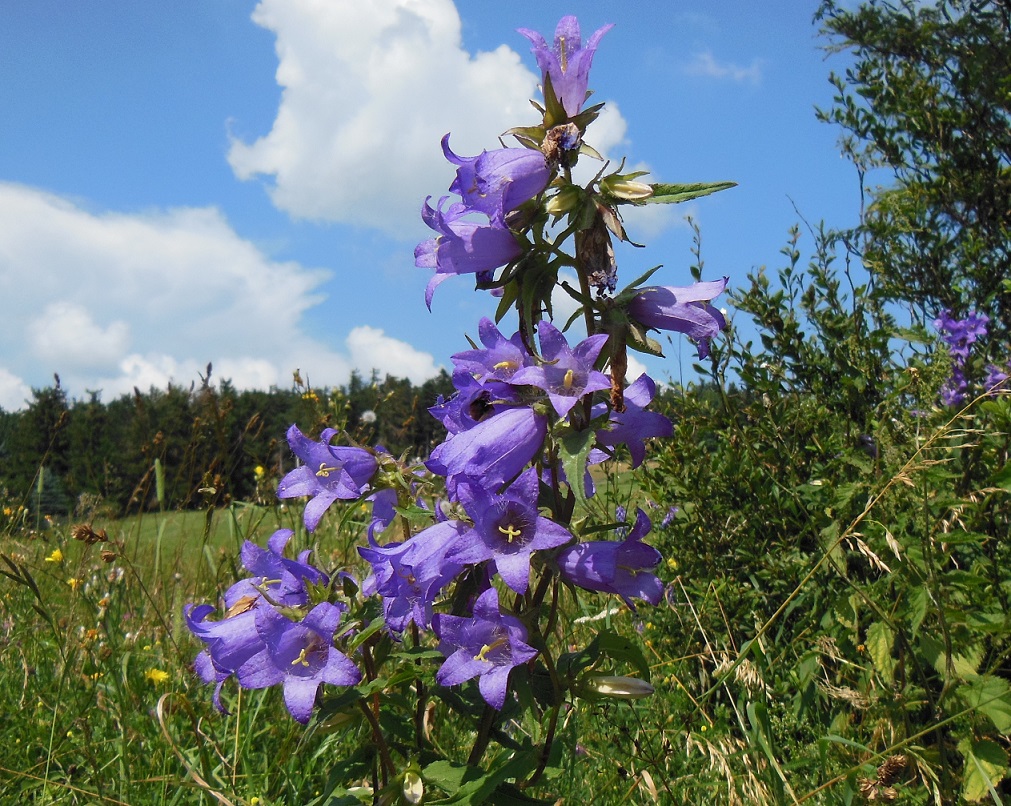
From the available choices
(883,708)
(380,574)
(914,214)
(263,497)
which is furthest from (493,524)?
(914,214)

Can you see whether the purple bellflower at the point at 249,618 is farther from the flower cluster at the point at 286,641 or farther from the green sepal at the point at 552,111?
the green sepal at the point at 552,111

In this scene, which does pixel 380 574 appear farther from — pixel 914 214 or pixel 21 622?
pixel 914 214

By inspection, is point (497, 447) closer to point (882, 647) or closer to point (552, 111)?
point (552, 111)

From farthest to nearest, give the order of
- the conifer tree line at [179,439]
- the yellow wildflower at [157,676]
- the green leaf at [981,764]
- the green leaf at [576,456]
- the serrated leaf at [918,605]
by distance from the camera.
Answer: the conifer tree line at [179,439], the yellow wildflower at [157,676], the serrated leaf at [918,605], the green leaf at [981,764], the green leaf at [576,456]

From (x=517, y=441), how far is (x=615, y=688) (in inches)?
20.5

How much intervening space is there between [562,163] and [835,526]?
1.71m

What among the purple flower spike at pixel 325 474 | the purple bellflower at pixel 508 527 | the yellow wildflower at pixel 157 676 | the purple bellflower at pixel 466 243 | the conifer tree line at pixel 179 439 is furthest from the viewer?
the conifer tree line at pixel 179 439

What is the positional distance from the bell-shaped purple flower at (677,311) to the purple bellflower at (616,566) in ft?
1.20

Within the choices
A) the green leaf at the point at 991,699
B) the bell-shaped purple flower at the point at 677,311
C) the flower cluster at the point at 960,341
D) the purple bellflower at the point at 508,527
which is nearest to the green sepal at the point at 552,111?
the bell-shaped purple flower at the point at 677,311

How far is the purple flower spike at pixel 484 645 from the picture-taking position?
1319mm

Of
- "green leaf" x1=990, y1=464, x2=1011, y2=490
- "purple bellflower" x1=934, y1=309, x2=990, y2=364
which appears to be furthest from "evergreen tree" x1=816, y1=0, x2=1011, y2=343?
"green leaf" x1=990, y1=464, x2=1011, y2=490

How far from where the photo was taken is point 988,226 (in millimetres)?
4398

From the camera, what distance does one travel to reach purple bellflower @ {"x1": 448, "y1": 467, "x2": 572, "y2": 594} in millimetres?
1341

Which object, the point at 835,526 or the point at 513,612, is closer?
the point at 513,612
